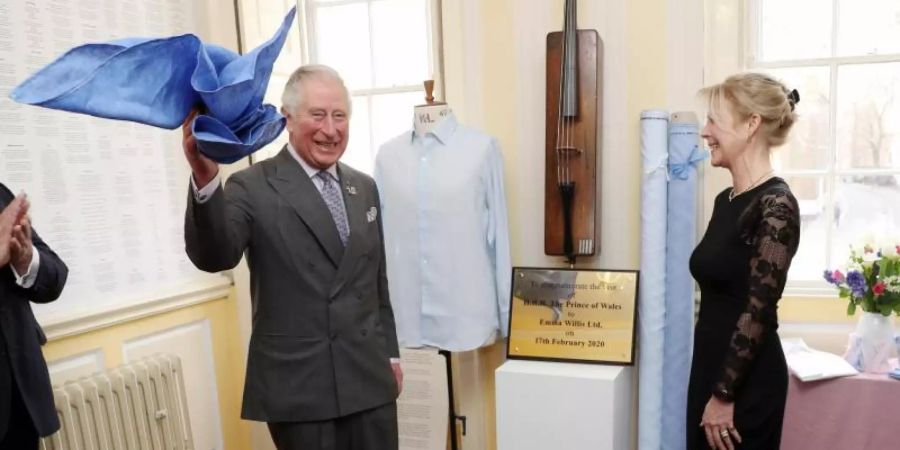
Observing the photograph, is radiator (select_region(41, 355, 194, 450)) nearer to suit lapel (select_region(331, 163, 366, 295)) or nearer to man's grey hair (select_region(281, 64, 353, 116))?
suit lapel (select_region(331, 163, 366, 295))

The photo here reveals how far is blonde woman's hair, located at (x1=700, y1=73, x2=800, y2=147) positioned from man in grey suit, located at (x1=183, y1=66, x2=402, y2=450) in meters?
1.01

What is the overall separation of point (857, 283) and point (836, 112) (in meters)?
0.79

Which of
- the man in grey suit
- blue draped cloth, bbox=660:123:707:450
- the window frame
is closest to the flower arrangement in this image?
the window frame

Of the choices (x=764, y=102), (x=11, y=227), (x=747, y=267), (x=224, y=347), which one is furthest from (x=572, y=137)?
(x=224, y=347)

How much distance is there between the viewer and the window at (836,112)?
2.48 meters

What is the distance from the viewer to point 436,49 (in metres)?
2.72

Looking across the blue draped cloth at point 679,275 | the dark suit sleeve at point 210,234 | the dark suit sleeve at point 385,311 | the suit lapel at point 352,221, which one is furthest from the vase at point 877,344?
the dark suit sleeve at point 210,234

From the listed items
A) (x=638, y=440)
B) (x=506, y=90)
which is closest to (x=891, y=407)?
(x=638, y=440)

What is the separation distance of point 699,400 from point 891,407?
74 centimetres

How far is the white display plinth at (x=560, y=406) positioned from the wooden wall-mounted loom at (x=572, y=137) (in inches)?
17.6

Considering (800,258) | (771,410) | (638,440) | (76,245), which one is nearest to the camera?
(771,410)

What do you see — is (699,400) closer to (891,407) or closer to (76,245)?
(891,407)

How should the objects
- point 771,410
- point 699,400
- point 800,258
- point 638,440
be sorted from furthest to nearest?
point 800,258, point 638,440, point 699,400, point 771,410

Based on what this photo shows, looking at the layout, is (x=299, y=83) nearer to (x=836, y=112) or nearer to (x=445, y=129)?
(x=445, y=129)
